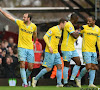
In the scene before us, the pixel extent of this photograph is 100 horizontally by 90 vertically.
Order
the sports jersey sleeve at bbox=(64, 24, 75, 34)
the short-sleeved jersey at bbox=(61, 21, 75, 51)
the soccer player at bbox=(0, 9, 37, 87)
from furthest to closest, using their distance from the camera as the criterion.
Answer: the short-sleeved jersey at bbox=(61, 21, 75, 51) < the sports jersey sleeve at bbox=(64, 24, 75, 34) < the soccer player at bbox=(0, 9, 37, 87)

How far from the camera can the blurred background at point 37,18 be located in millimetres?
18906

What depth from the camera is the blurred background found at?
18906 mm

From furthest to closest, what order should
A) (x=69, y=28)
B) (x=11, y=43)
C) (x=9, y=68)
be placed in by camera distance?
(x=11, y=43), (x=9, y=68), (x=69, y=28)

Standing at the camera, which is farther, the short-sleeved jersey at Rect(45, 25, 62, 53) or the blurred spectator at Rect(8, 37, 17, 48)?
the blurred spectator at Rect(8, 37, 17, 48)

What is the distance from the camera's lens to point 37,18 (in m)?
22.6

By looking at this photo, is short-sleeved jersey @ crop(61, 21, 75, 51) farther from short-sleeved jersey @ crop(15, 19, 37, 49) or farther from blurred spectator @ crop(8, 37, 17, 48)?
blurred spectator @ crop(8, 37, 17, 48)

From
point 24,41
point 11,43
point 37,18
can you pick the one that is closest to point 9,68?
point 11,43

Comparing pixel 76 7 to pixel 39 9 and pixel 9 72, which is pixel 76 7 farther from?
pixel 9 72

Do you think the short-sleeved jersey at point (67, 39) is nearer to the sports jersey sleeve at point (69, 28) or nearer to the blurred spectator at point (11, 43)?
the sports jersey sleeve at point (69, 28)

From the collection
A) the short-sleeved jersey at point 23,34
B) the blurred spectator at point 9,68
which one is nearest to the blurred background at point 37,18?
the blurred spectator at point 9,68

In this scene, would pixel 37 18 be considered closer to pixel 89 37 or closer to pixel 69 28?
pixel 89 37

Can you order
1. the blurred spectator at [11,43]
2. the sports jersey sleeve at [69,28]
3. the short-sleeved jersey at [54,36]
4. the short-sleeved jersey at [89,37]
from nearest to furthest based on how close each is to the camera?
the sports jersey sleeve at [69,28] < the short-sleeved jersey at [54,36] < the short-sleeved jersey at [89,37] < the blurred spectator at [11,43]

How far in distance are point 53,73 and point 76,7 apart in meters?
5.37

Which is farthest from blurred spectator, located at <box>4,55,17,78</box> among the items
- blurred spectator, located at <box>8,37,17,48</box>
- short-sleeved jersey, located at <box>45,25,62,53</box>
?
short-sleeved jersey, located at <box>45,25,62,53</box>
